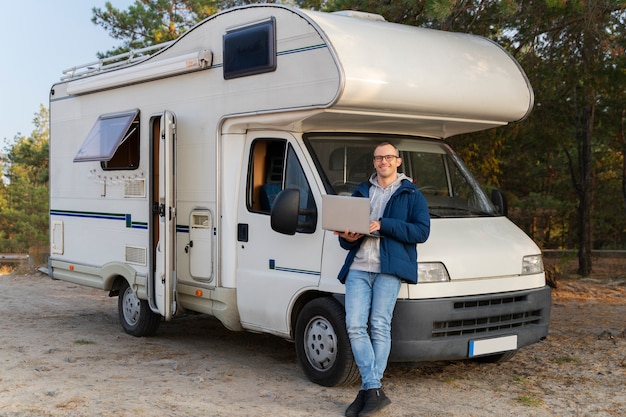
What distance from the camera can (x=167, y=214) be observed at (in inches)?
314

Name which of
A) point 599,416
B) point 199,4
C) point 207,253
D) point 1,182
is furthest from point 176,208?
point 1,182

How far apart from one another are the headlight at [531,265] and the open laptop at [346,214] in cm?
158

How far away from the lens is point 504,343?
21.6 feet

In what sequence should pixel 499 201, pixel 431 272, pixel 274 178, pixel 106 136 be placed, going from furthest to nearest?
pixel 106 136, pixel 499 201, pixel 274 178, pixel 431 272

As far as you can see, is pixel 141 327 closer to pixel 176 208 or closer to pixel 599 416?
pixel 176 208

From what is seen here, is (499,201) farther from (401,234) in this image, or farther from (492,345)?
(401,234)

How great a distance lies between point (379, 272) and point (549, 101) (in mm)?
9947

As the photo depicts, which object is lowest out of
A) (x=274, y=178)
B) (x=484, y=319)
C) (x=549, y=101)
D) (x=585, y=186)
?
(x=484, y=319)

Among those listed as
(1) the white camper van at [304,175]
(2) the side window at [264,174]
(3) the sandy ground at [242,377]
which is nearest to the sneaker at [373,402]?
(3) the sandy ground at [242,377]

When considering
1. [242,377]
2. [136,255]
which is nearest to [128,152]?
[136,255]

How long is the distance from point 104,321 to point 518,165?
14.2m

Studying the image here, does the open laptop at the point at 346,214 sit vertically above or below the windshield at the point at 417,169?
below

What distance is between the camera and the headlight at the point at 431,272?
618 centimetres

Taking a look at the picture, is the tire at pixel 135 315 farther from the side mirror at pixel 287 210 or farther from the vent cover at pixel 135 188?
the side mirror at pixel 287 210
